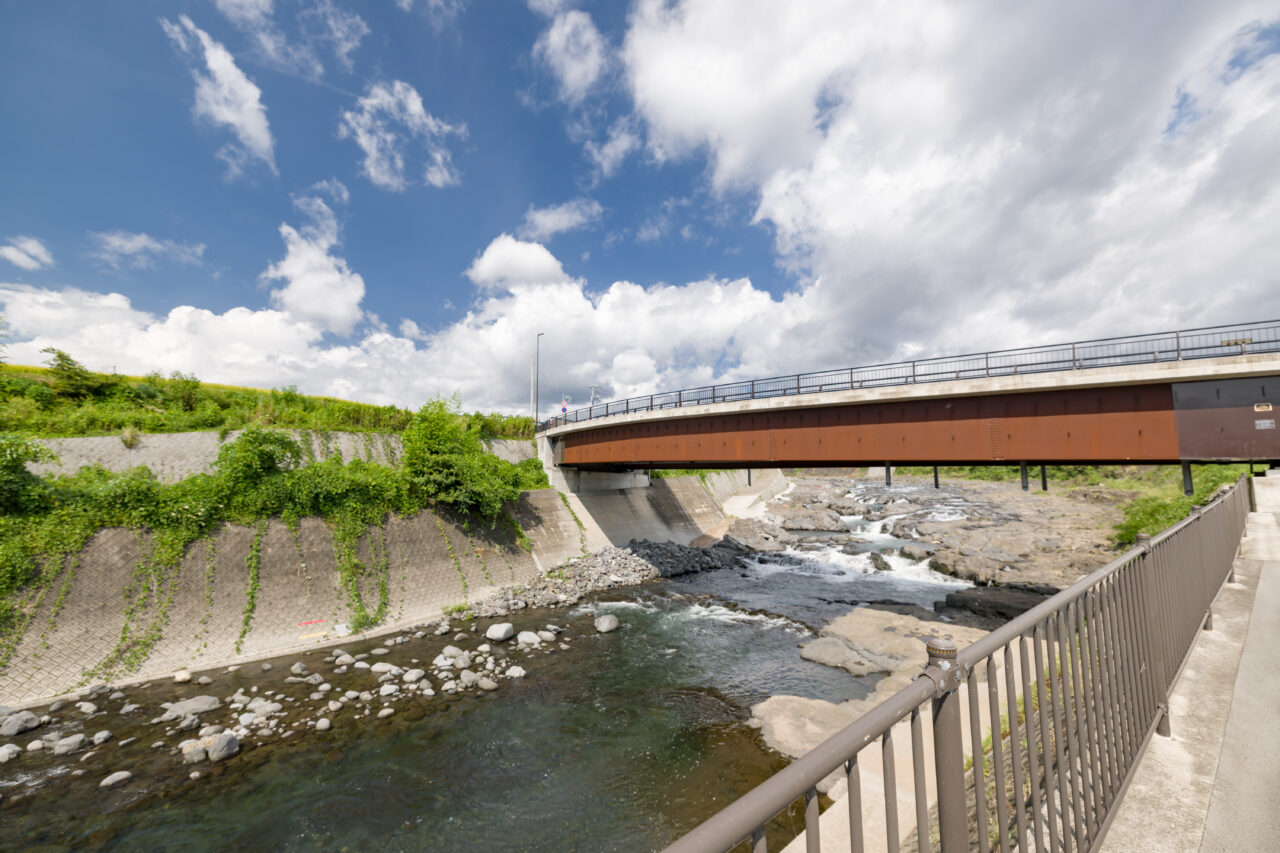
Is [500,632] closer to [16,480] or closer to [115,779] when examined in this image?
[115,779]

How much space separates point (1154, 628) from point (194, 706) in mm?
19293

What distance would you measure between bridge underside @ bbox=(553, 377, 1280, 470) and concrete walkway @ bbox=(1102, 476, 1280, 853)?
7.32m

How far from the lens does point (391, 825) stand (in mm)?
9625

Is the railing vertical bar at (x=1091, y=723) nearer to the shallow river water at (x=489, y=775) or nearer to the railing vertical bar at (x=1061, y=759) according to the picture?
the railing vertical bar at (x=1061, y=759)

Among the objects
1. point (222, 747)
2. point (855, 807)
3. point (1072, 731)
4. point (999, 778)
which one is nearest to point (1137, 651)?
point (1072, 731)

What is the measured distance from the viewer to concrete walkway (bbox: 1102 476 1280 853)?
3.97 meters

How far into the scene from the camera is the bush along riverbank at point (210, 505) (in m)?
15.3

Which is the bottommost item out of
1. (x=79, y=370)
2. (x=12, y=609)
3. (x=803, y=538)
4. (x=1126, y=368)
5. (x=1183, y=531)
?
(x=803, y=538)

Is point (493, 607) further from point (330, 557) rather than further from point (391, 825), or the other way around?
point (391, 825)

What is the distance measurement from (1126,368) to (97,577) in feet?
101

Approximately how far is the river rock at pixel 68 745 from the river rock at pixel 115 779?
204 centimetres

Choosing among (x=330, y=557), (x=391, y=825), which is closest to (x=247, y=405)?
(x=330, y=557)

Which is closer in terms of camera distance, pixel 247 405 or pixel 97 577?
pixel 97 577

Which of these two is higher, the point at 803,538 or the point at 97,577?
the point at 97,577
